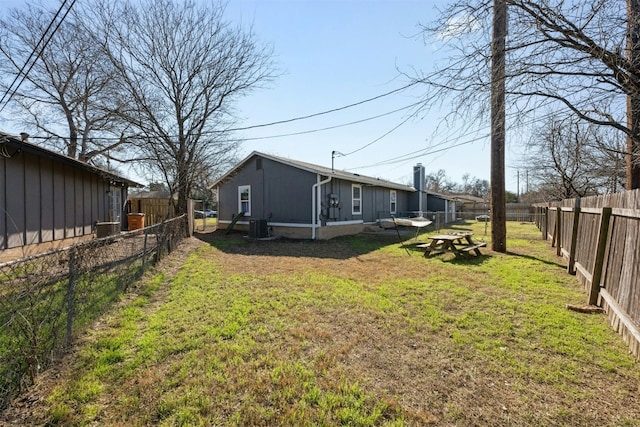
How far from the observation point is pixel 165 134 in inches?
424

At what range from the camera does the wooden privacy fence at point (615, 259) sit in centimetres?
331

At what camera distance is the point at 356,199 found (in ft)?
50.8

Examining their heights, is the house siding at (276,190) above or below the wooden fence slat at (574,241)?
above

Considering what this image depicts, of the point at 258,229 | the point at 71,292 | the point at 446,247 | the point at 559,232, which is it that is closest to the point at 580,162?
the point at 559,232

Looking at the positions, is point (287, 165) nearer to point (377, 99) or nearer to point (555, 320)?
point (377, 99)

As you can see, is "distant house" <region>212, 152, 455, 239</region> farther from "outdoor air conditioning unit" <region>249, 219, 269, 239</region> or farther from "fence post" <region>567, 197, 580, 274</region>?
"fence post" <region>567, 197, 580, 274</region>

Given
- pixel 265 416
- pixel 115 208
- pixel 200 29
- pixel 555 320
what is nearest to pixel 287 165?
pixel 200 29

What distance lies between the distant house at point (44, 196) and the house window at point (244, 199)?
18.8ft

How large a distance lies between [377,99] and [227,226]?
9.90 m

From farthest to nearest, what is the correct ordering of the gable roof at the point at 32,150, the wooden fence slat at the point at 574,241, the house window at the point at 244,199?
the house window at the point at 244,199 < the wooden fence slat at the point at 574,241 < the gable roof at the point at 32,150

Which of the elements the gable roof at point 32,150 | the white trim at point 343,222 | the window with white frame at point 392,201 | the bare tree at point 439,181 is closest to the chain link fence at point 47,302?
the gable roof at point 32,150

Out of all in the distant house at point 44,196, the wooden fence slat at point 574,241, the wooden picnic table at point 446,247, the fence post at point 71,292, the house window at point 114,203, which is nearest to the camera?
the fence post at point 71,292

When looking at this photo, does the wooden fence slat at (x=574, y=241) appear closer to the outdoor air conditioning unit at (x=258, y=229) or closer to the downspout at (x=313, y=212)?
the downspout at (x=313, y=212)

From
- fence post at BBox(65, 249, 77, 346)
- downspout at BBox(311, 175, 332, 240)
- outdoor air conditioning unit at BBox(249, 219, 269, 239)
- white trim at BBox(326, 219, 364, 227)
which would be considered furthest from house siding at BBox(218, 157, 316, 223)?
fence post at BBox(65, 249, 77, 346)
